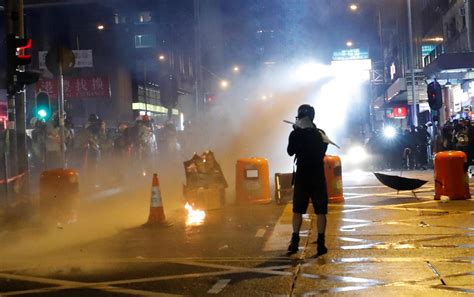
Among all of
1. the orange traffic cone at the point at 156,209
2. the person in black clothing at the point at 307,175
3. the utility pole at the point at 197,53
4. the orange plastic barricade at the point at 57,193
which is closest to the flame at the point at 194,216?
the orange traffic cone at the point at 156,209

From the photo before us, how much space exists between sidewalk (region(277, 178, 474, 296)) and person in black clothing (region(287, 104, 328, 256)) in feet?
1.28

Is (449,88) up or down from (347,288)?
up

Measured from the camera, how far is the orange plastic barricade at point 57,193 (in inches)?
396

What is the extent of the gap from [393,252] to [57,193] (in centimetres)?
577

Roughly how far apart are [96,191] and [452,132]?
984 centimetres

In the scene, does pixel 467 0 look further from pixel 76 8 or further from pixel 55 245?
pixel 55 245

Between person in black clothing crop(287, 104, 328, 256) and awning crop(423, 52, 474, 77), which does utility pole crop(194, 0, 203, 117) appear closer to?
awning crop(423, 52, 474, 77)

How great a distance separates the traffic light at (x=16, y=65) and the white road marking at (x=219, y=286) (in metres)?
6.95

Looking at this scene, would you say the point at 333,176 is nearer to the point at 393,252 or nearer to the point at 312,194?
the point at 312,194

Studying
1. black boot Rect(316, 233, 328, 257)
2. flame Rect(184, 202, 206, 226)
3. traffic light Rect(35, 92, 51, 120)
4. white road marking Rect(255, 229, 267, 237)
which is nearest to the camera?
black boot Rect(316, 233, 328, 257)

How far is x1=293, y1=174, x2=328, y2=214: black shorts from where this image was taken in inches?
270

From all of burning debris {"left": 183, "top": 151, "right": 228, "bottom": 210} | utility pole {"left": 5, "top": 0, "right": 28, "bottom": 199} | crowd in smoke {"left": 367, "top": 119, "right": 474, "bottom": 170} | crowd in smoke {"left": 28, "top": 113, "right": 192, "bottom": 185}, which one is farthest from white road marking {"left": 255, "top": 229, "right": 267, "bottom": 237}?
crowd in smoke {"left": 367, "top": 119, "right": 474, "bottom": 170}

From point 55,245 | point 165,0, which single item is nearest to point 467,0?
point 55,245

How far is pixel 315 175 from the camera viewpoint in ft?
22.6
